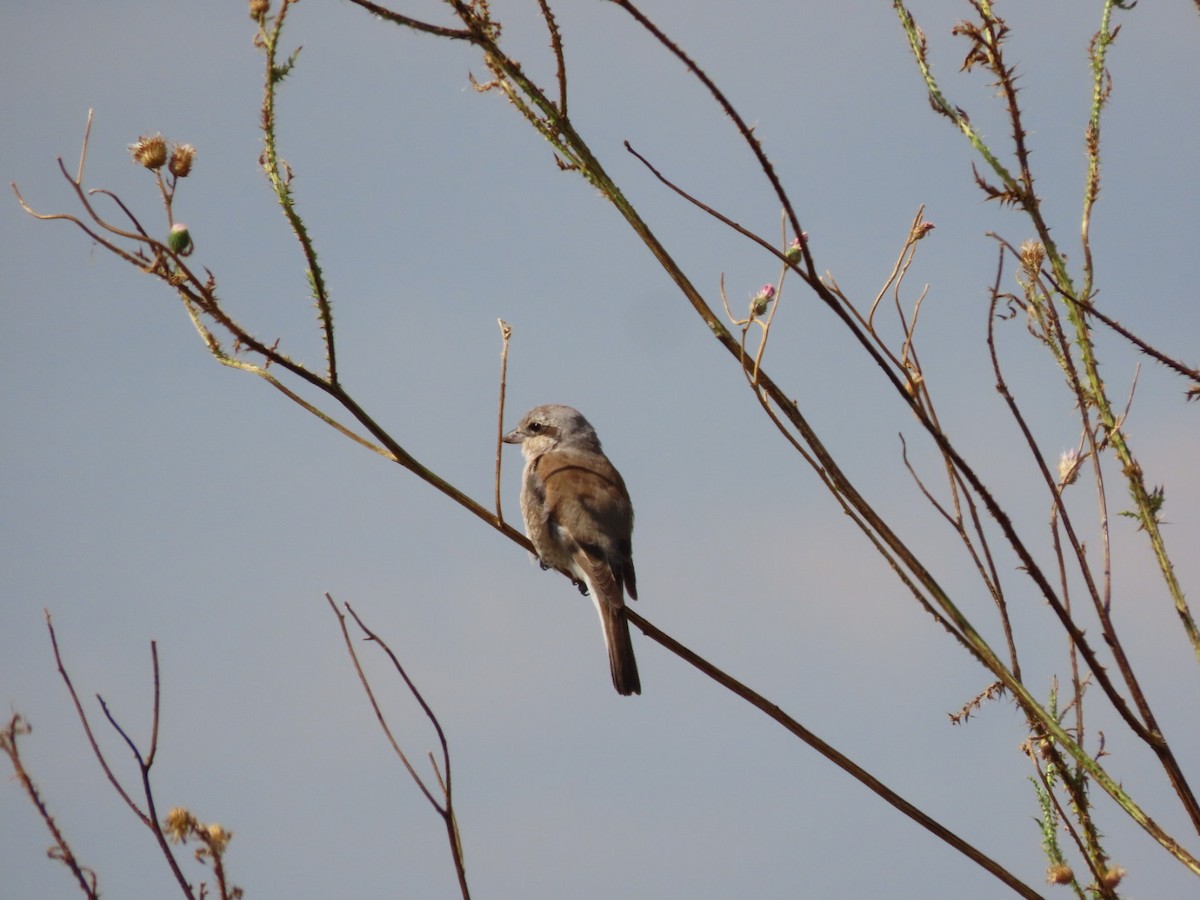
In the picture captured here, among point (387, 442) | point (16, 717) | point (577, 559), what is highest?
point (577, 559)

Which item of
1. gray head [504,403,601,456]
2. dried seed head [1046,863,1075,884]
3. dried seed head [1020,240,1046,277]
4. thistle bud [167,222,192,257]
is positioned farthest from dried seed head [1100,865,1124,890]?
gray head [504,403,601,456]

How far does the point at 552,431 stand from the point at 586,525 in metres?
1.12

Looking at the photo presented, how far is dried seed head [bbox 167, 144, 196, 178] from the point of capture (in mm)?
2781

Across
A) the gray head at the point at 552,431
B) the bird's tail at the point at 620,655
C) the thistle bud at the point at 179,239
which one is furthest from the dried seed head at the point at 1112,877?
the gray head at the point at 552,431

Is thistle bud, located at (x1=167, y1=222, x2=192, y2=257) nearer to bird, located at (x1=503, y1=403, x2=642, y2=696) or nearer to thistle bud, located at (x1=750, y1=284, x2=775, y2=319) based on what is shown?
thistle bud, located at (x1=750, y1=284, x2=775, y2=319)

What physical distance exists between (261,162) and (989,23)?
4.87 feet

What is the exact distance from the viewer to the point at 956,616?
2018mm

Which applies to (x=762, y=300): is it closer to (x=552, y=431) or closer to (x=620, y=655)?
(x=620, y=655)

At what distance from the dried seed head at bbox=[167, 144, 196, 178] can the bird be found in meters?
3.18

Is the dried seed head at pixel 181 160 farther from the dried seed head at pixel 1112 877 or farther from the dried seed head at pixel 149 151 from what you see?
the dried seed head at pixel 1112 877

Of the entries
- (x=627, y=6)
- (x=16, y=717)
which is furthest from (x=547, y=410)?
(x=627, y=6)

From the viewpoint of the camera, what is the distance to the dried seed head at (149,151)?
9.04 ft

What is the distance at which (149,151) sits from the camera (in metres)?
2.75

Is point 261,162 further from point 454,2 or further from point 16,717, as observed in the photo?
point 16,717
